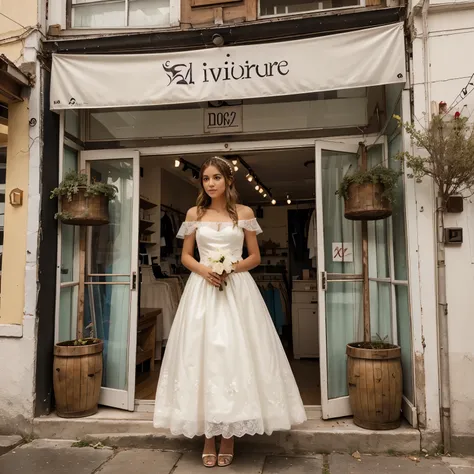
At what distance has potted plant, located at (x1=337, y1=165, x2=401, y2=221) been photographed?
3.37 metres

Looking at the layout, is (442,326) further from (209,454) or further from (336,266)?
(209,454)

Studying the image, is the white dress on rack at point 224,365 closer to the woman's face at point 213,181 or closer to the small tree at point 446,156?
the woman's face at point 213,181

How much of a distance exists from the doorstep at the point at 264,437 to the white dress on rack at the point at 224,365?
0.34 m

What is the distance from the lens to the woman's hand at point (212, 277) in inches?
118

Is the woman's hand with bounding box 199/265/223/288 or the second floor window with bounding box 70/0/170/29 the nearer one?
the woman's hand with bounding box 199/265/223/288

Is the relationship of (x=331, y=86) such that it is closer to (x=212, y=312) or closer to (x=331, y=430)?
(x=212, y=312)

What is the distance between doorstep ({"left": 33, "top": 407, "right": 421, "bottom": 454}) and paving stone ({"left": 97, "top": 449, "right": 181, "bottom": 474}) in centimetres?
9

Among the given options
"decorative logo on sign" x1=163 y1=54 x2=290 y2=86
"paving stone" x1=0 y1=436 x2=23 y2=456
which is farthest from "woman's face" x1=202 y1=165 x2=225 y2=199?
"paving stone" x1=0 y1=436 x2=23 y2=456

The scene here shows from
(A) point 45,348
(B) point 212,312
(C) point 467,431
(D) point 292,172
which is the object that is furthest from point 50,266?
(D) point 292,172

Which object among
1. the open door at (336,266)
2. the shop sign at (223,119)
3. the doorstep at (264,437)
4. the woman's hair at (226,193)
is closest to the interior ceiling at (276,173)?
the shop sign at (223,119)

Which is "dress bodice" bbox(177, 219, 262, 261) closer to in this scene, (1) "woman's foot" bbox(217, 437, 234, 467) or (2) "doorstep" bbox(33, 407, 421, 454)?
(1) "woman's foot" bbox(217, 437, 234, 467)

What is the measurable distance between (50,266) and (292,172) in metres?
4.87

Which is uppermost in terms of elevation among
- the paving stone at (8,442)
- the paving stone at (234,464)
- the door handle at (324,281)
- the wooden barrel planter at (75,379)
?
the door handle at (324,281)

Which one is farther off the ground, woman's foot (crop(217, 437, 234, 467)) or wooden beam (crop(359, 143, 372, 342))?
wooden beam (crop(359, 143, 372, 342))
